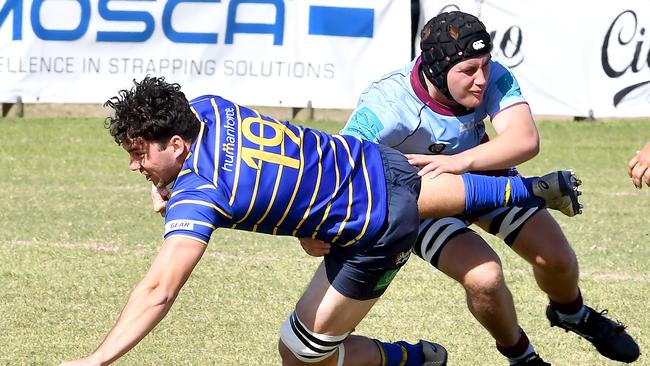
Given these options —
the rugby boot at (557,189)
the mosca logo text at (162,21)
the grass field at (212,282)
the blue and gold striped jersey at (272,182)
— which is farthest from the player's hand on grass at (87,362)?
the mosca logo text at (162,21)

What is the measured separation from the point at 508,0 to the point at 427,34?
7831mm

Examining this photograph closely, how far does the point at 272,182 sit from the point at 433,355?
5.09ft

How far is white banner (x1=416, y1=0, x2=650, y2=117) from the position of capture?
502 inches

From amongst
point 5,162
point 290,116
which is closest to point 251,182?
point 5,162

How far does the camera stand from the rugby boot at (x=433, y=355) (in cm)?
534

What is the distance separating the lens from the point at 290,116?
44.6 feet

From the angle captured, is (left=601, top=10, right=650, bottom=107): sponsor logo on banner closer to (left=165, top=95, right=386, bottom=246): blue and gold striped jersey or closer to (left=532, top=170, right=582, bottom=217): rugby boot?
(left=532, top=170, right=582, bottom=217): rugby boot

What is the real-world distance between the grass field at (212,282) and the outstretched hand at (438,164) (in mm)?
1295

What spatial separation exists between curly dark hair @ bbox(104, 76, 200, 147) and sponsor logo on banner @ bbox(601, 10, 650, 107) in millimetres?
9384

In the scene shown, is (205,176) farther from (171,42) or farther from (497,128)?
(171,42)

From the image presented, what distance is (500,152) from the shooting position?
4.93 meters

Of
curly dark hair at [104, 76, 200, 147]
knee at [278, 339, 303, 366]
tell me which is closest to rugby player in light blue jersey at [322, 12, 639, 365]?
knee at [278, 339, 303, 366]

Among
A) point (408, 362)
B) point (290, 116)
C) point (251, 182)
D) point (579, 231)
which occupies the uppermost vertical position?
point (251, 182)

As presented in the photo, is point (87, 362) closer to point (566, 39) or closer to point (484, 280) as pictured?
point (484, 280)
